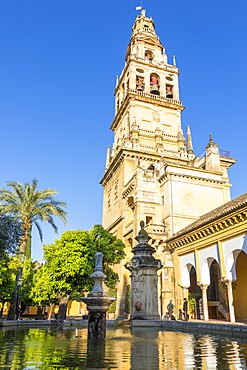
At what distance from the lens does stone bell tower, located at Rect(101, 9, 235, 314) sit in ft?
92.4

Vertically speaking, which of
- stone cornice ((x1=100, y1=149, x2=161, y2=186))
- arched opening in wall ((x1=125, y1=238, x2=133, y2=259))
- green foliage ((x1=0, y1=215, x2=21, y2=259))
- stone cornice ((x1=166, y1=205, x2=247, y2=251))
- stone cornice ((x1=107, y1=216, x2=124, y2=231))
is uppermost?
stone cornice ((x1=100, y1=149, x2=161, y2=186))

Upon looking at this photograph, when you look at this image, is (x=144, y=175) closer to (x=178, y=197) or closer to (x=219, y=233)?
(x=178, y=197)

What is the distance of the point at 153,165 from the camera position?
35.5 meters

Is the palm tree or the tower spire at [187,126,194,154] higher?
the tower spire at [187,126,194,154]

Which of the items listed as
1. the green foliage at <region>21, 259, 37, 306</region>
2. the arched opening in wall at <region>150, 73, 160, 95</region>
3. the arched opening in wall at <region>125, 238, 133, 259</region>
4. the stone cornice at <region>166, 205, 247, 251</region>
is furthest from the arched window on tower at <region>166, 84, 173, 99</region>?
the green foliage at <region>21, 259, 37, 306</region>

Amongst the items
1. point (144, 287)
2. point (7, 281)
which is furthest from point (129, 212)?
point (144, 287)

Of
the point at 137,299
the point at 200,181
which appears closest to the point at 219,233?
the point at 137,299

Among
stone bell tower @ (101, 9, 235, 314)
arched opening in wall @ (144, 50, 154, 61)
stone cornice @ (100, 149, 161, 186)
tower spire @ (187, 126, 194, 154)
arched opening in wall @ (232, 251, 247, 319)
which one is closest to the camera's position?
arched opening in wall @ (232, 251, 247, 319)

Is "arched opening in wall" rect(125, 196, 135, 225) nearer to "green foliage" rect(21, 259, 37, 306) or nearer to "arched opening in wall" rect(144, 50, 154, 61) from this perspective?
"green foliage" rect(21, 259, 37, 306)

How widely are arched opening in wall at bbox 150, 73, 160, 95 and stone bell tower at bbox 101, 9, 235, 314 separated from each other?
14cm

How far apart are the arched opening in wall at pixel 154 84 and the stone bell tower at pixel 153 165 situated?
0.47 ft

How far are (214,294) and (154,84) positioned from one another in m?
30.0

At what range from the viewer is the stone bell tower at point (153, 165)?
28.2 m

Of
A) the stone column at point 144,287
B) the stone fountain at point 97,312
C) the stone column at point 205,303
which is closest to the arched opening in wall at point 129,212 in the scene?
the stone column at point 205,303
